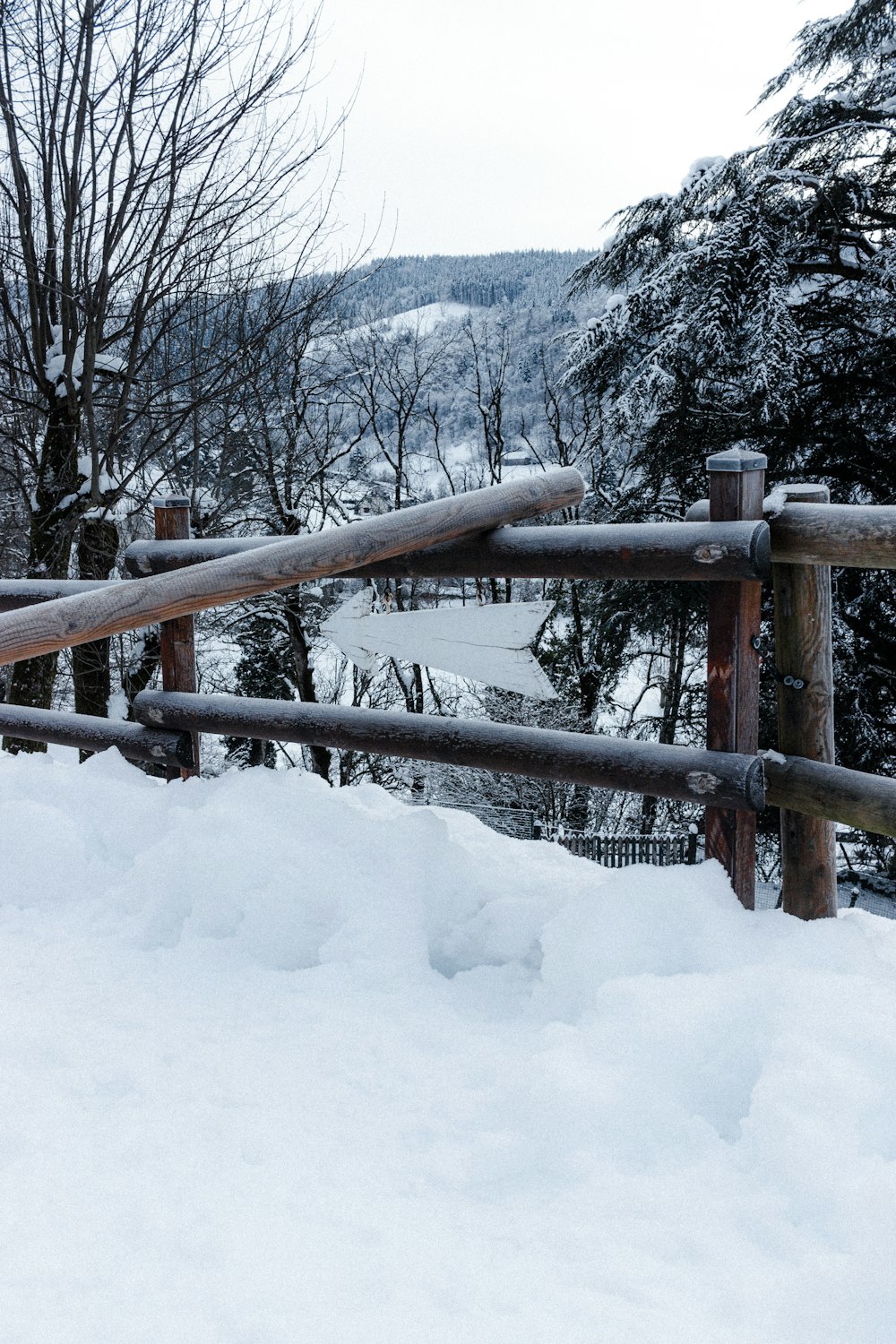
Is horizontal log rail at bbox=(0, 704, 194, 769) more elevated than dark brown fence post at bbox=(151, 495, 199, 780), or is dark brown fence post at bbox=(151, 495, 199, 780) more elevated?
dark brown fence post at bbox=(151, 495, 199, 780)

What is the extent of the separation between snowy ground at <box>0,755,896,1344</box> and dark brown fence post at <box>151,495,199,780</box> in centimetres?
85

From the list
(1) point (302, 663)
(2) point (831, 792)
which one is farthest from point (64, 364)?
(1) point (302, 663)

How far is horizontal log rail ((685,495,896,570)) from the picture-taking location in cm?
205

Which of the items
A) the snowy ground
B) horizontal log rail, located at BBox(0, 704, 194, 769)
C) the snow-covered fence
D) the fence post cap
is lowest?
the snow-covered fence

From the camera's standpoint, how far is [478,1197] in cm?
146

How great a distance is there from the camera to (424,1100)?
5.52 feet

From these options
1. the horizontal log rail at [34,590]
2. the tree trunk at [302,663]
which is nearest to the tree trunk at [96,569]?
the horizontal log rail at [34,590]

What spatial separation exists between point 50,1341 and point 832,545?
1.98 metres

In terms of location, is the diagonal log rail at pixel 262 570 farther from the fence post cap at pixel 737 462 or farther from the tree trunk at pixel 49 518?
the tree trunk at pixel 49 518

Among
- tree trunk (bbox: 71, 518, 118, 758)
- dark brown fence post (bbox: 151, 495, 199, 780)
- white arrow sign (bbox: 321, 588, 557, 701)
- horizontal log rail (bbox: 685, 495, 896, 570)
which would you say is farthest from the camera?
tree trunk (bbox: 71, 518, 118, 758)

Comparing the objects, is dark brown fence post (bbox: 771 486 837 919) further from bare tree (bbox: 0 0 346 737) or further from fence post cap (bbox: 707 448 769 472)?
bare tree (bbox: 0 0 346 737)

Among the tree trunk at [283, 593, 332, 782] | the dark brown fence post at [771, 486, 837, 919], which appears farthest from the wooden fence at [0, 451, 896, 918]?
the tree trunk at [283, 593, 332, 782]

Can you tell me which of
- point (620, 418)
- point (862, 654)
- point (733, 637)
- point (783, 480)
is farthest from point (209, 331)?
point (733, 637)

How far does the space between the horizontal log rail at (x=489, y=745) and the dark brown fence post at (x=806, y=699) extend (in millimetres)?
180
